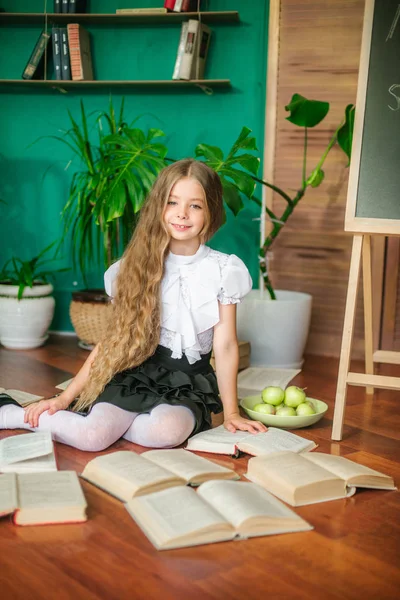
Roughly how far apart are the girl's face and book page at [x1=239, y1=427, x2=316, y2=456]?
0.59 meters

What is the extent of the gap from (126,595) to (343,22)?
2.64 metres

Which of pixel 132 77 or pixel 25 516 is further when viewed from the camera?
pixel 132 77

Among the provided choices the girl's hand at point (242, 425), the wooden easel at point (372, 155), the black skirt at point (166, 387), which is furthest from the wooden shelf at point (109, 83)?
the girl's hand at point (242, 425)

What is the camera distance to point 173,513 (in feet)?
4.72

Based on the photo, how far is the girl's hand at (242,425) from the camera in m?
2.00

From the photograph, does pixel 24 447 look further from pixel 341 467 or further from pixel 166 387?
pixel 341 467

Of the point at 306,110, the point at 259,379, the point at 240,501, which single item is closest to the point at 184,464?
the point at 240,501

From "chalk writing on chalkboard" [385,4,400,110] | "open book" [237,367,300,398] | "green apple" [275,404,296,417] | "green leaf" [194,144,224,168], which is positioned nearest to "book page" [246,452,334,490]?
"green apple" [275,404,296,417]

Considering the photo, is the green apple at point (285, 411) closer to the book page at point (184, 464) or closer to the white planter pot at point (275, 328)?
the book page at point (184, 464)

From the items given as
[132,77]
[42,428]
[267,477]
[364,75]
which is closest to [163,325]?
[42,428]

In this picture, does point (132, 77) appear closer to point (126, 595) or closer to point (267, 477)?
point (267, 477)

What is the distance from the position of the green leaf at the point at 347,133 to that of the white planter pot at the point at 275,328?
0.65 m

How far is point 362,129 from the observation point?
213 centimetres

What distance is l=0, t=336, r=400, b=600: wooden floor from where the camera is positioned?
49.8 inches
